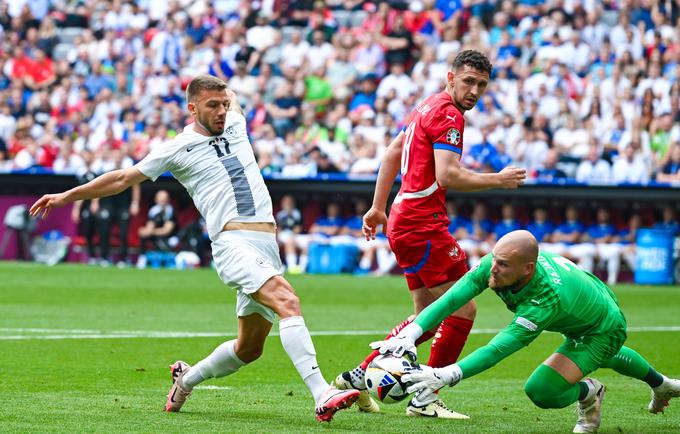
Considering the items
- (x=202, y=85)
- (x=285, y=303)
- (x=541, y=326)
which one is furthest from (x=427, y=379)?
(x=202, y=85)

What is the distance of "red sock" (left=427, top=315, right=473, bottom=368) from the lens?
788 cm

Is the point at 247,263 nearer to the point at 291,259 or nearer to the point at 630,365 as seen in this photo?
the point at 630,365

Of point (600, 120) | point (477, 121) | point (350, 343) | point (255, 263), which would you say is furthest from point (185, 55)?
point (255, 263)

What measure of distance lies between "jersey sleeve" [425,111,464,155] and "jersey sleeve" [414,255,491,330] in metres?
1.13

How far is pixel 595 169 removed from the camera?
75.3 ft

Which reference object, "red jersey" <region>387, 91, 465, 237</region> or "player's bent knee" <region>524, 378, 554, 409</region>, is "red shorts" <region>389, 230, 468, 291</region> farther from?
"player's bent knee" <region>524, 378, 554, 409</region>

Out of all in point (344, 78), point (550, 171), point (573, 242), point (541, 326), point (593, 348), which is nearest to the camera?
point (541, 326)

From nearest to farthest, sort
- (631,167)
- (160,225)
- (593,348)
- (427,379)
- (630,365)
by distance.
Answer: (427,379) → (593,348) → (630,365) → (631,167) → (160,225)

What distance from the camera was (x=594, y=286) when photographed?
7.04 metres

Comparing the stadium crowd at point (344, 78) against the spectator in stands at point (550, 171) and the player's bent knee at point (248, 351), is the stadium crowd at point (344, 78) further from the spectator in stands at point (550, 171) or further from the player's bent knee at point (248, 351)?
the player's bent knee at point (248, 351)

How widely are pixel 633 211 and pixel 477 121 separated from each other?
11.7 feet

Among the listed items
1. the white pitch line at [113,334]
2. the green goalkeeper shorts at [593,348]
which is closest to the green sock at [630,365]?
the green goalkeeper shorts at [593,348]

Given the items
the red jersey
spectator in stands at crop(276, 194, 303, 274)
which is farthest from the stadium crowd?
the red jersey

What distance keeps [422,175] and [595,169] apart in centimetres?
1564
